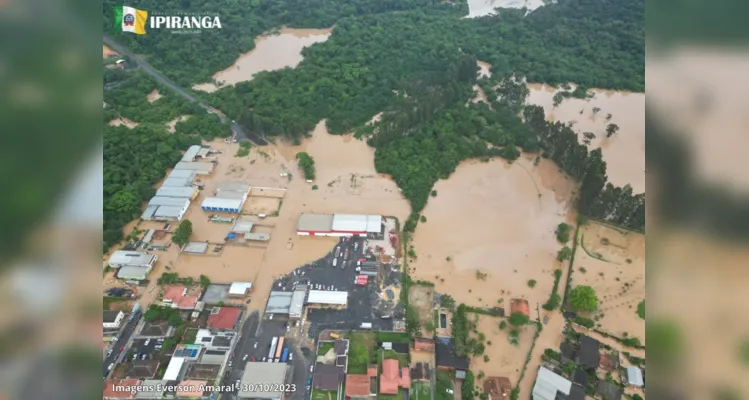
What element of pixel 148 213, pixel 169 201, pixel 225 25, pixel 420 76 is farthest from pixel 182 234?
pixel 225 25

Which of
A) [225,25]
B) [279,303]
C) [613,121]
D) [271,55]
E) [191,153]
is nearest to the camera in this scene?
[279,303]

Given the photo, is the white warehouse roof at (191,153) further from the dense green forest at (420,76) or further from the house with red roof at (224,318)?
the house with red roof at (224,318)

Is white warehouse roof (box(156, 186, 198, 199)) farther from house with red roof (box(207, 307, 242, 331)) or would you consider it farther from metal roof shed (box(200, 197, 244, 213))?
house with red roof (box(207, 307, 242, 331))

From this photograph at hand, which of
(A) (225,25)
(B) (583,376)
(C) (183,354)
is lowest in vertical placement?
(C) (183,354)

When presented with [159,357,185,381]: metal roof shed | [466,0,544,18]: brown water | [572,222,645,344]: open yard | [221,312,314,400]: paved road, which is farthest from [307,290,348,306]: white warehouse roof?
[466,0,544,18]: brown water

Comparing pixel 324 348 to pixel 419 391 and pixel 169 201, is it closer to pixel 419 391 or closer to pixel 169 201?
pixel 419 391

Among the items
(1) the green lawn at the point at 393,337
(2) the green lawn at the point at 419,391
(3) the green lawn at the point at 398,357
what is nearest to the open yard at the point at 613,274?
(2) the green lawn at the point at 419,391

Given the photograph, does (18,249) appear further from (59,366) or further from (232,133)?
(232,133)
